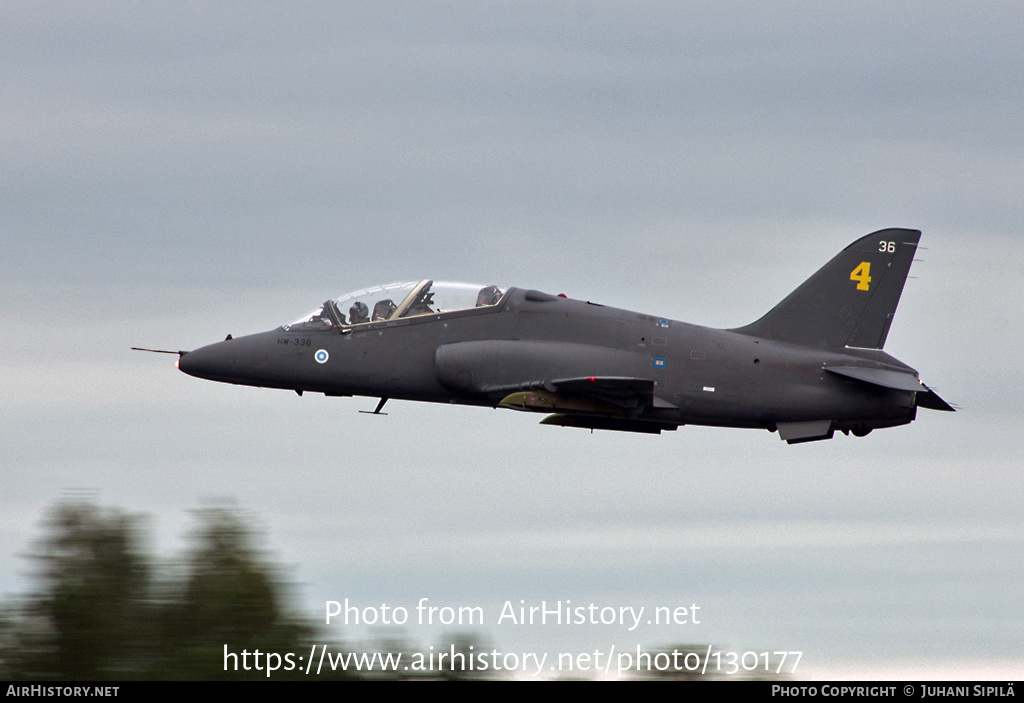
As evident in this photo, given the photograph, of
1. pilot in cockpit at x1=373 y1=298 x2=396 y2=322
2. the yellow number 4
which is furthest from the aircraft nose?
the yellow number 4

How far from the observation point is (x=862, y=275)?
43281 millimetres

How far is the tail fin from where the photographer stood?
4247 centimetres

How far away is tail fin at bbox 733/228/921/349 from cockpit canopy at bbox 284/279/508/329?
674 centimetres

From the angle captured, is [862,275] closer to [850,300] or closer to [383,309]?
[850,300]

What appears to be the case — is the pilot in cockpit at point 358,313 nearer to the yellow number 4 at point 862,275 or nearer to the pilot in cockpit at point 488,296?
the pilot in cockpit at point 488,296

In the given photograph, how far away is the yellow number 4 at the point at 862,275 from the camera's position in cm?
4312

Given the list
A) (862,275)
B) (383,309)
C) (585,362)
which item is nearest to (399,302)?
(383,309)

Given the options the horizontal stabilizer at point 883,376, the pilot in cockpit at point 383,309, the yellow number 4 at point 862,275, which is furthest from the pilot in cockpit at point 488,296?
the yellow number 4 at point 862,275

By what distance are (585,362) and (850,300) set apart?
735cm

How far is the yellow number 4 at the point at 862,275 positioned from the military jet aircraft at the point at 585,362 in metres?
0.70

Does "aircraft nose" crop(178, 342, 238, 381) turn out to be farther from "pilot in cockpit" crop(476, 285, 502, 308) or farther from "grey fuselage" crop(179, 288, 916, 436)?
"pilot in cockpit" crop(476, 285, 502, 308)

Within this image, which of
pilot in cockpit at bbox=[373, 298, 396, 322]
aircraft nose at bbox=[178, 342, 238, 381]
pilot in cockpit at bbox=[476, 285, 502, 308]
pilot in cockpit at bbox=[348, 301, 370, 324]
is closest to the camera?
pilot in cockpit at bbox=[476, 285, 502, 308]
